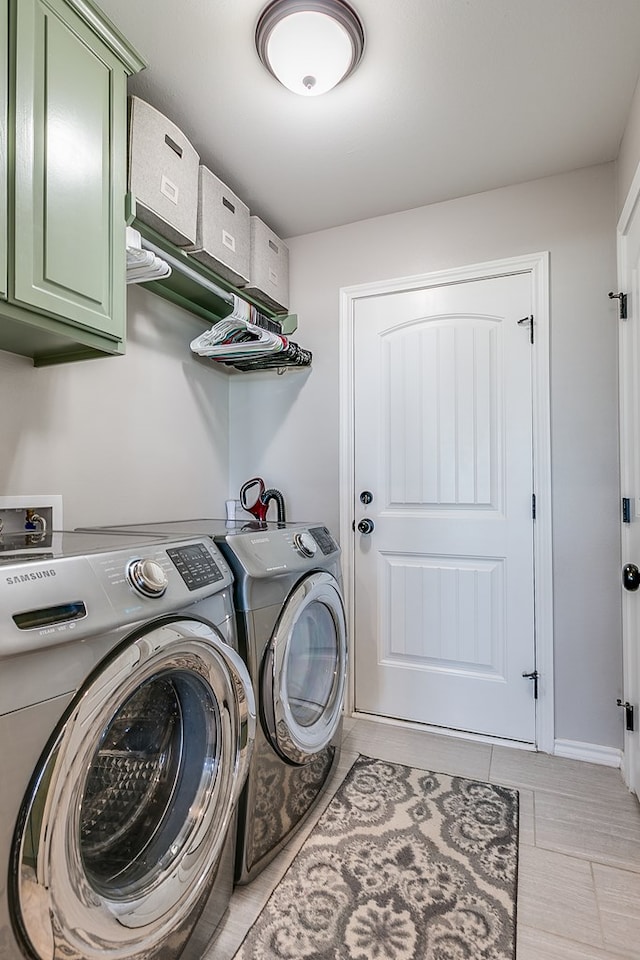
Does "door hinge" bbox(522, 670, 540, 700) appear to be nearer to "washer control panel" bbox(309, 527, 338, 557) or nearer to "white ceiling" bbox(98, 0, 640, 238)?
"washer control panel" bbox(309, 527, 338, 557)

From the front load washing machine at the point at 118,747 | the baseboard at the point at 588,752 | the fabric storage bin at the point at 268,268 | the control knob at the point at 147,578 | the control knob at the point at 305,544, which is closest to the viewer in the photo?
the front load washing machine at the point at 118,747

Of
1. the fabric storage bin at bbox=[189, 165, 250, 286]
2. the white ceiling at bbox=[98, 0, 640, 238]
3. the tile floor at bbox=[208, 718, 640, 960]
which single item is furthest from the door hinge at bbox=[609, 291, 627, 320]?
the tile floor at bbox=[208, 718, 640, 960]

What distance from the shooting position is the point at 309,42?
1.44m

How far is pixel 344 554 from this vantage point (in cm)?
251

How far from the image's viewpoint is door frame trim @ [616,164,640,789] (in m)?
1.81

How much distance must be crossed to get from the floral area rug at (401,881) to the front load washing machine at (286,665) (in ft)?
0.45

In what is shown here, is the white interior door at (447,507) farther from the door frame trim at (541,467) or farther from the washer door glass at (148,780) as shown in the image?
the washer door glass at (148,780)

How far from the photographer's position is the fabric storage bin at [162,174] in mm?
1584

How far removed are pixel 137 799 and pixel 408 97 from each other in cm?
224

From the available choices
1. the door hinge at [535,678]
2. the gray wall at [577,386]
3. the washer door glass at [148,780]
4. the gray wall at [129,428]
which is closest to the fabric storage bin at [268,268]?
the gray wall at [129,428]

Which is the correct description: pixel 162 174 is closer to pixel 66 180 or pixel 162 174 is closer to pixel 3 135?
pixel 66 180

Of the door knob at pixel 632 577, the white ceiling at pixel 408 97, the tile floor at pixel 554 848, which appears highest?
the white ceiling at pixel 408 97

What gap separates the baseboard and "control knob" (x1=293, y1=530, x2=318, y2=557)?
140 centimetres

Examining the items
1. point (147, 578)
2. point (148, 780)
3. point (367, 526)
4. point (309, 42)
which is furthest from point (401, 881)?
point (309, 42)
